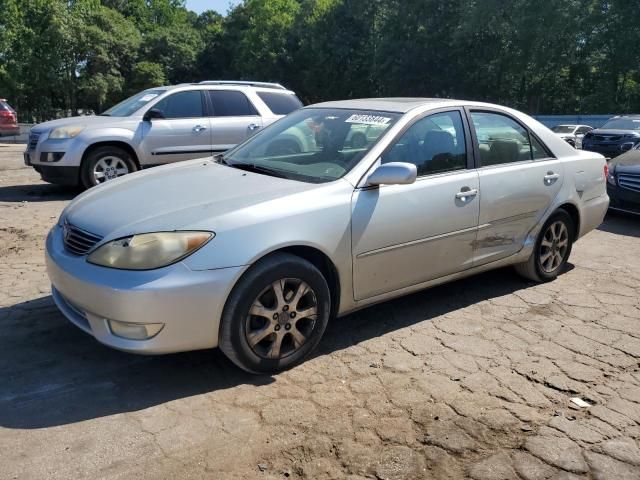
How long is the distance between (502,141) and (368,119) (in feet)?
4.00

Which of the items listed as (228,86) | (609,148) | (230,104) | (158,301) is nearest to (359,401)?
(158,301)

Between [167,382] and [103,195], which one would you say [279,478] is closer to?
[167,382]

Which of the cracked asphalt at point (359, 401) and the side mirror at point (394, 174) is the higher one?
the side mirror at point (394, 174)

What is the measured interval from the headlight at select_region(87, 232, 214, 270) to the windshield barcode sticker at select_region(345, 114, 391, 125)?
1.61 metres

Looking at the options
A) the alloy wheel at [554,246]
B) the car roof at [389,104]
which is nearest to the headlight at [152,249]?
the car roof at [389,104]

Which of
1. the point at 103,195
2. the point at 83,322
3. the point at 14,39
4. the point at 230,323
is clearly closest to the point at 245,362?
the point at 230,323

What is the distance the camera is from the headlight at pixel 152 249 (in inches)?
124

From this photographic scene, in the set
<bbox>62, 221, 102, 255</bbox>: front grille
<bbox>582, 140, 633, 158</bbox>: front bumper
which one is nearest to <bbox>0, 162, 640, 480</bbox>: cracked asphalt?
Result: <bbox>62, 221, 102, 255</bbox>: front grille

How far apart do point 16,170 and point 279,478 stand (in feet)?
38.8

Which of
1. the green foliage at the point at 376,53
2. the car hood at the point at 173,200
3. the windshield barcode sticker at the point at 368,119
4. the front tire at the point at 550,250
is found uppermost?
the green foliage at the point at 376,53

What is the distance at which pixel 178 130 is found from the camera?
29.6 ft

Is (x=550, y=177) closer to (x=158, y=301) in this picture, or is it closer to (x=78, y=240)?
(x=158, y=301)

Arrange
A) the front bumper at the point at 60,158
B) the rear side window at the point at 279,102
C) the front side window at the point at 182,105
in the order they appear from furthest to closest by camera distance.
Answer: the rear side window at the point at 279,102 < the front side window at the point at 182,105 < the front bumper at the point at 60,158

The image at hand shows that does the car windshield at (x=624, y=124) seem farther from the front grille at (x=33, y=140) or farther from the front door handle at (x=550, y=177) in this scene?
the front grille at (x=33, y=140)
